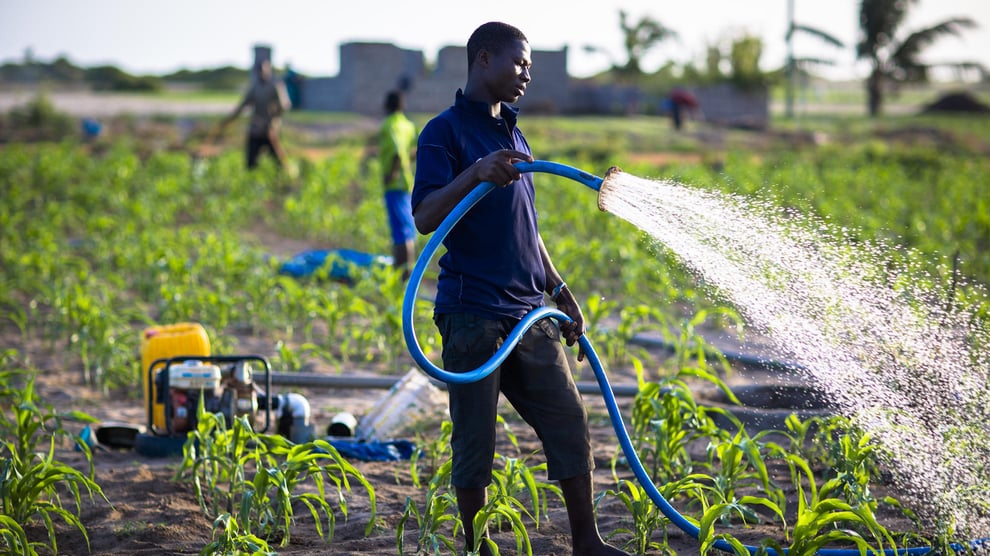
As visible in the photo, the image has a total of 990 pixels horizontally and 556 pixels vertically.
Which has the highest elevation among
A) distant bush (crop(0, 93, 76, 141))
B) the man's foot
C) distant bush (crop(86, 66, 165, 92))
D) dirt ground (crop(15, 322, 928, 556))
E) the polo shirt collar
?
distant bush (crop(86, 66, 165, 92))

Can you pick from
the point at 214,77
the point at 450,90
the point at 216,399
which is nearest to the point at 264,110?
the point at 216,399

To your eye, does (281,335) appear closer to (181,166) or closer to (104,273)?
(104,273)

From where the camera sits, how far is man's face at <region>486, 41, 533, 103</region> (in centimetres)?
311

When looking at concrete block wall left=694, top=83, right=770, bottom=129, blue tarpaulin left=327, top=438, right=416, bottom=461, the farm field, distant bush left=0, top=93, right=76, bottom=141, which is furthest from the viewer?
concrete block wall left=694, top=83, right=770, bottom=129

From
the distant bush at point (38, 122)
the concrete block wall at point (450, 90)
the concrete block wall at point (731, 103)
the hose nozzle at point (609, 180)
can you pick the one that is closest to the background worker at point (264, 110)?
the hose nozzle at point (609, 180)

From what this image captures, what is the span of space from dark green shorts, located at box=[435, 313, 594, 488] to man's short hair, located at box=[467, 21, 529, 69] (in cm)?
80

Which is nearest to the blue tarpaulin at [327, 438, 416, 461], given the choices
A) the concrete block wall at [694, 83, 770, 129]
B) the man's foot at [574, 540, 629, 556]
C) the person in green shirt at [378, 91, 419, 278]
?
the man's foot at [574, 540, 629, 556]

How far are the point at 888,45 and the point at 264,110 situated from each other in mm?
39151

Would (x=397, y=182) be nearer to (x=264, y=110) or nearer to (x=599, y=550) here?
(x=599, y=550)

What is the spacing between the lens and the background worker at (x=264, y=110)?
13859 millimetres

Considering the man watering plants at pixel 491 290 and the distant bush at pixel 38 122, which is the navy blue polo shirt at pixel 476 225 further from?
the distant bush at pixel 38 122

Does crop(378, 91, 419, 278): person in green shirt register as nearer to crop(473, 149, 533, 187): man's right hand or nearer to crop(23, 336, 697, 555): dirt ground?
crop(23, 336, 697, 555): dirt ground

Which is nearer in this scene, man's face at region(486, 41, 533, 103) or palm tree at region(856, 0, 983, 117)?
man's face at region(486, 41, 533, 103)

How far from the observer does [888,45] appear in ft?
153
